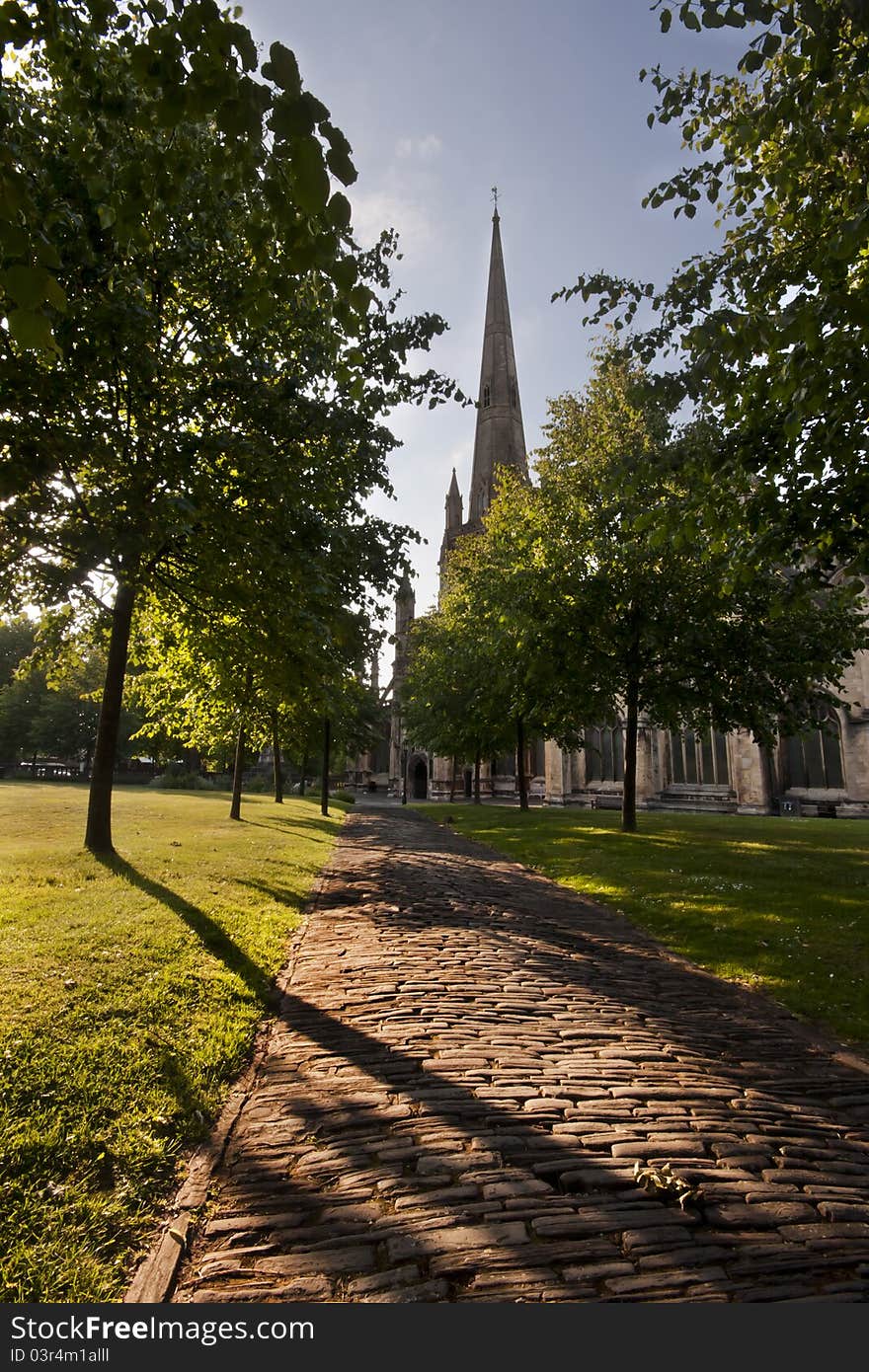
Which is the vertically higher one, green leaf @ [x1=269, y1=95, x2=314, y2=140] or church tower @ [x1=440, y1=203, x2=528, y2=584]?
church tower @ [x1=440, y1=203, x2=528, y2=584]

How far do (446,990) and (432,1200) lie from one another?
3.10 metres

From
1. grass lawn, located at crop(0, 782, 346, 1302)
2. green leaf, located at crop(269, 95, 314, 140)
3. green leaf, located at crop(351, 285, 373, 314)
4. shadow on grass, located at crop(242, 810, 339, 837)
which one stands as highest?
green leaf, located at crop(269, 95, 314, 140)

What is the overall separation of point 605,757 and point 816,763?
13.6m

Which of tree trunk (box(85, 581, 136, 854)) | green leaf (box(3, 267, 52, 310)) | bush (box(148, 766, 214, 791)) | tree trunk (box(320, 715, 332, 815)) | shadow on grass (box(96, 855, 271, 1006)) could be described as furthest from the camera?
bush (box(148, 766, 214, 791))

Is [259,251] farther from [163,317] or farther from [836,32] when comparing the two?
[163,317]

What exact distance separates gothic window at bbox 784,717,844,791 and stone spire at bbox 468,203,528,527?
3573 cm

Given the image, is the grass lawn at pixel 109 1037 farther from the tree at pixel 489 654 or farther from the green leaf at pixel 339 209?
the tree at pixel 489 654

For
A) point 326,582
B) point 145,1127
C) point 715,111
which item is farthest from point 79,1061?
point 715,111

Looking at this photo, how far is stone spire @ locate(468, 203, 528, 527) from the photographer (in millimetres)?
64812

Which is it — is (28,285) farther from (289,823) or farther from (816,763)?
(816,763)

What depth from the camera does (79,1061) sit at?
4227mm

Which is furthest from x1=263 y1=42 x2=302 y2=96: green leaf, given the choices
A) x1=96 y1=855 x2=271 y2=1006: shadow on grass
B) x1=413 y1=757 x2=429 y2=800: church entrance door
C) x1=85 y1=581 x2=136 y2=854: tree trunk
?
x1=413 y1=757 x2=429 y2=800: church entrance door

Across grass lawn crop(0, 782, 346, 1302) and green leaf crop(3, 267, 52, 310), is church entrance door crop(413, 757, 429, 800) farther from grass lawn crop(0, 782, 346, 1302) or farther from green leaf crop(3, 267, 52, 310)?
green leaf crop(3, 267, 52, 310)

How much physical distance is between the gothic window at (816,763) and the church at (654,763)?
5cm
